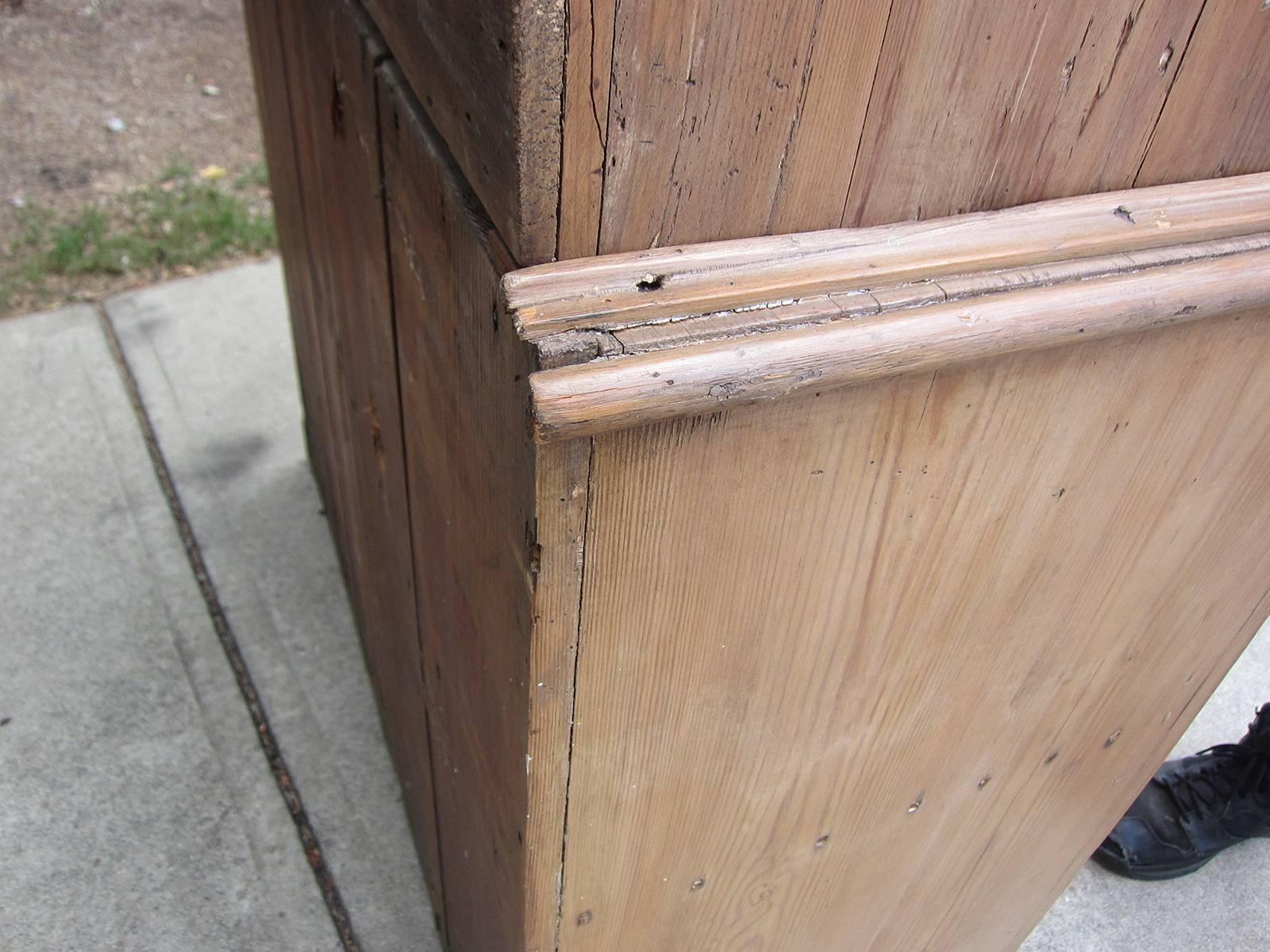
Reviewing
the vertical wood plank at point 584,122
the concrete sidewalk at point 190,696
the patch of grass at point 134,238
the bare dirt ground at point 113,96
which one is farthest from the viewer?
the bare dirt ground at point 113,96

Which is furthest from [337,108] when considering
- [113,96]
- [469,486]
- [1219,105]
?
[113,96]

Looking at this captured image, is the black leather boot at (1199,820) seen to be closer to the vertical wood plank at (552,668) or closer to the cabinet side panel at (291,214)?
the vertical wood plank at (552,668)

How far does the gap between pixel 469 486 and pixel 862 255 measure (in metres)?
0.43

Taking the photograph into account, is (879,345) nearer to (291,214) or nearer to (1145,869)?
(291,214)

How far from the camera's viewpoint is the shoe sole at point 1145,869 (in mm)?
2084

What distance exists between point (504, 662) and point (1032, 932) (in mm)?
1597

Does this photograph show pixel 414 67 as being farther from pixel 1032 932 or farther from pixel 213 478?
pixel 213 478

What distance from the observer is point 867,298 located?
2.41 feet

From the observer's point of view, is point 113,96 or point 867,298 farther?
point 113,96

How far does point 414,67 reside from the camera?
867mm

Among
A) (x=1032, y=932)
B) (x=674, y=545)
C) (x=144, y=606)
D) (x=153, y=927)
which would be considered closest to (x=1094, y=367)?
(x=674, y=545)

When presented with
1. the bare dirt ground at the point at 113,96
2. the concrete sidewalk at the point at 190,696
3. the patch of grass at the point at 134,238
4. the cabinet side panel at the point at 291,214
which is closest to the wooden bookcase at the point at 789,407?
the cabinet side panel at the point at 291,214

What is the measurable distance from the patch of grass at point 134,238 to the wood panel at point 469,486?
273 cm

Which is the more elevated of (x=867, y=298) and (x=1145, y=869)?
(x=867, y=298)
